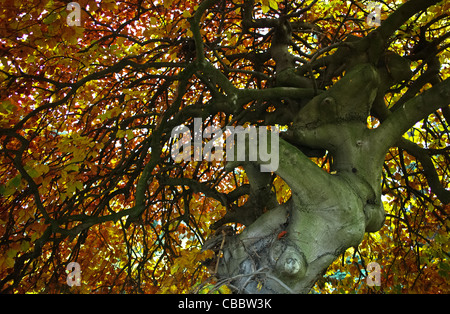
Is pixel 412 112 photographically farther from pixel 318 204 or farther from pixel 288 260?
pixel 288 260

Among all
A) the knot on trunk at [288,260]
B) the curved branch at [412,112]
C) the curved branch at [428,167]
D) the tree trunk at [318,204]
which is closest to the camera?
the knot on trunk at [288,260]

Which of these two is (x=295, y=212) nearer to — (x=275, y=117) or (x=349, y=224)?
(x=349, y=224)

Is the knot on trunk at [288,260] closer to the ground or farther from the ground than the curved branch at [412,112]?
closer to the ground

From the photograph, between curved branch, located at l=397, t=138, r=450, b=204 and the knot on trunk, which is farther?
curved branch, located at l=397, t=138, r=450, b=204

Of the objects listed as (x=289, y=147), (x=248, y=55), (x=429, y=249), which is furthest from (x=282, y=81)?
(x=429, y=249)

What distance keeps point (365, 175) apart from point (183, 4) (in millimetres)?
4062

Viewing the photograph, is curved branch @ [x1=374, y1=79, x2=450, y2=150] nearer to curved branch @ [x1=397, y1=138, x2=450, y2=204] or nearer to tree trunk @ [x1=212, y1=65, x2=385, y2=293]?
tree trunk @ [x1=212, y1=65, x2=385, y2=293]

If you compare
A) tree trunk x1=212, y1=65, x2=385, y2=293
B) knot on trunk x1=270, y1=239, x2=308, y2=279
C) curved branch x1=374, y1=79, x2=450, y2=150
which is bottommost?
knot on trunk x1=270, y1=239, x2=308, y2=279

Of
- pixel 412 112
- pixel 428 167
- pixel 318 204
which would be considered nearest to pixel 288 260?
pixel 318 204

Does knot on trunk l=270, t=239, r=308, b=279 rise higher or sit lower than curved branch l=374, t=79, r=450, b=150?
lower

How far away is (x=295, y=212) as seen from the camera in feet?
8.80

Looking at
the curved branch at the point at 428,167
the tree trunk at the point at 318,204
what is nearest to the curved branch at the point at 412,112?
the tree trunk at the point at 318,204

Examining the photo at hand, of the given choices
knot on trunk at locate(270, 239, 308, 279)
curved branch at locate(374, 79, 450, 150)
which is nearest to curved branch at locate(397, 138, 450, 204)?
curved branch at locate(374, 79, 450, 150)

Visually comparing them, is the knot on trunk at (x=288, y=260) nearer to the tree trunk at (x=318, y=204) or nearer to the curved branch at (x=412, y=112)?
the tree trunk at (x=318, y=204)
